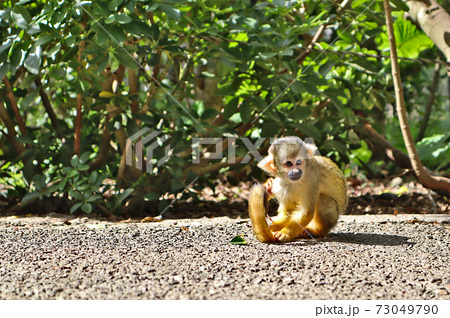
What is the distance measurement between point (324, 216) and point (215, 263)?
76 centimetres

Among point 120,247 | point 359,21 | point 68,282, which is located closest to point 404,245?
point 120,247

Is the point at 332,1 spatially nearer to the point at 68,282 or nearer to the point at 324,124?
the point at 324,124

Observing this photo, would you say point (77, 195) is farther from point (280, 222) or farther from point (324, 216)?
point (324, 216)

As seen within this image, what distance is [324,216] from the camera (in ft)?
7.97

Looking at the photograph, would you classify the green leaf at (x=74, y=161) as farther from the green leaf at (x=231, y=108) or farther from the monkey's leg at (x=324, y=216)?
the monkey's leg at (x=324, y=216)

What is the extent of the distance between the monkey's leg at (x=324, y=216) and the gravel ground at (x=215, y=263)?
0.06 meters

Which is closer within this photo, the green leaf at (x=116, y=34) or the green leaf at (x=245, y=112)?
the green leaf at (x=116, y=34)

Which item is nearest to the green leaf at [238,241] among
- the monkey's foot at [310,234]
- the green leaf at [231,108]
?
the monkey's foot at [310,234]

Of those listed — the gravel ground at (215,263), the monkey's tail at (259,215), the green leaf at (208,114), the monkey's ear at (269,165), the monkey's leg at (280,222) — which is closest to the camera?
the gravel ground at (215,263)

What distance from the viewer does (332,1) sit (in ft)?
10.7

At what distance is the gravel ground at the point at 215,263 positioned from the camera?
5.14ft

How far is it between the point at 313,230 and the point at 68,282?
1274 millimetres

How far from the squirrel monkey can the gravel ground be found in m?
0.08

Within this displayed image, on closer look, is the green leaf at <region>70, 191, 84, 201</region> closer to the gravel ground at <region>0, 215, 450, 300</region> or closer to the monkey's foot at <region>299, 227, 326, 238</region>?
the gravel ground at <region>0, 215, 450, 300</region>
